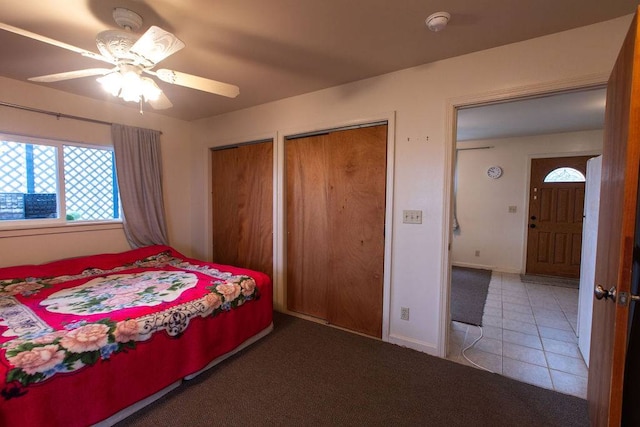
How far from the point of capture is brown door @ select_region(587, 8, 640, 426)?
100 centimetres

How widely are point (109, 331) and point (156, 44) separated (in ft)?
5.05

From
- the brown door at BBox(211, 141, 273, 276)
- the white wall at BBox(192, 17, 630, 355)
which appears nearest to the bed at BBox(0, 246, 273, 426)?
the brown door at BBox(211, 141, 273, 276)

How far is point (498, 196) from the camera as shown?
4996mm

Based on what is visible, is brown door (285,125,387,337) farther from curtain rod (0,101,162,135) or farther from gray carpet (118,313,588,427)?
curtain rod (0,101,162,135)

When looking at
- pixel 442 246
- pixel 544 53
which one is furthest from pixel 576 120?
pixel 442 246

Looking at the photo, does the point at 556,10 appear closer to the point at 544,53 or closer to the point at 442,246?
the point at 544,53

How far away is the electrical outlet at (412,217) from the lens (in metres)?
2.32

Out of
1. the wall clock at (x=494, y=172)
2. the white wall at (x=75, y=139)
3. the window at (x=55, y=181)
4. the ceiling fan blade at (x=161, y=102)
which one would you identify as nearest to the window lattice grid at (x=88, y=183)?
the window at (x=55, y=181)

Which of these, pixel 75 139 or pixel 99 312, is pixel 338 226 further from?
pixel 75 139

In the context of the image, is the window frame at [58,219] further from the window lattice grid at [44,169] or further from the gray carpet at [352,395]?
the gray carpet at [352,395]

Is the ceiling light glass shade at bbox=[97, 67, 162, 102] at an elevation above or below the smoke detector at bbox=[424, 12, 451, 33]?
below

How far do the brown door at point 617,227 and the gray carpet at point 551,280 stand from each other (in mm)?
3441

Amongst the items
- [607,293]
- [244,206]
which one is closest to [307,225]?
[244,206]

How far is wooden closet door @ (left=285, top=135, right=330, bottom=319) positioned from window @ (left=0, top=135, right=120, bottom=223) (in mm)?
2055
